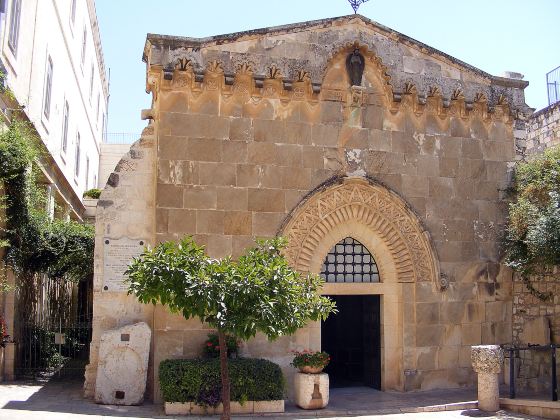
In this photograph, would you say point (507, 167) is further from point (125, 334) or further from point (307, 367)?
point (125, 334)

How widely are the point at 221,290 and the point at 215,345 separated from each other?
3.11m

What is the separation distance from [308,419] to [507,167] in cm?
686

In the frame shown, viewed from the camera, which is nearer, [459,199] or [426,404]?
[426,404]

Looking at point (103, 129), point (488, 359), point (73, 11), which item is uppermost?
point (73, 11)

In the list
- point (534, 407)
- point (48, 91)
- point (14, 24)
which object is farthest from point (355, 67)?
point (48, 91)

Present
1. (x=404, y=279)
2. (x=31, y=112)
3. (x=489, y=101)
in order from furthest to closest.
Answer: (x=31, y=112), (x=489, y=101), (x=404, y=279)

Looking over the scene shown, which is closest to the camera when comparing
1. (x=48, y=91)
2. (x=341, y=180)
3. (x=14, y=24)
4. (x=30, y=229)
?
(x=341, y=180)

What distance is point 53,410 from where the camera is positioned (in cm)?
901

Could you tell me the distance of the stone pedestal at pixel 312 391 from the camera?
9812 millimetres

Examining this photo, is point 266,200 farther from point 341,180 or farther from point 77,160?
point 77,160

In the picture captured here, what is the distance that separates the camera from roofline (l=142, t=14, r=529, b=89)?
1056 centimetres

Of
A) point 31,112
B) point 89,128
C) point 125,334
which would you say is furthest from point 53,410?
point 89,128

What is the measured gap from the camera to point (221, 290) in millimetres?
7094

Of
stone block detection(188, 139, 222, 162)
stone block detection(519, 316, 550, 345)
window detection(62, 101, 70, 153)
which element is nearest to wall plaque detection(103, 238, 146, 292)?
stone block detection(188, 139, 222, 162)
